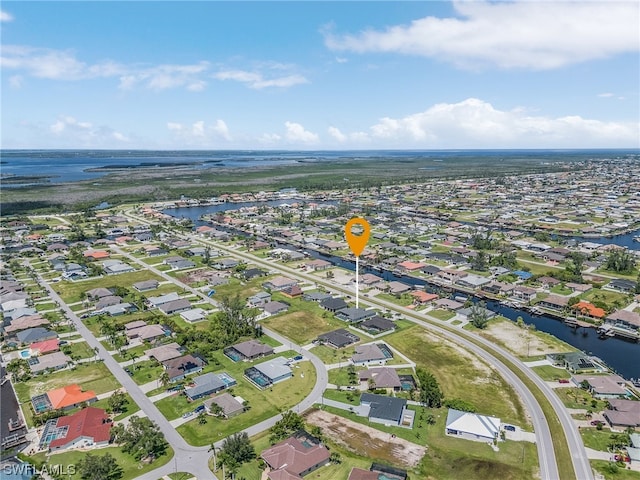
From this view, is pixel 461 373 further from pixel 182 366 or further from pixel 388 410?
pixel 182 366

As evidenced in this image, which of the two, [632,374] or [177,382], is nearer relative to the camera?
[177,382]

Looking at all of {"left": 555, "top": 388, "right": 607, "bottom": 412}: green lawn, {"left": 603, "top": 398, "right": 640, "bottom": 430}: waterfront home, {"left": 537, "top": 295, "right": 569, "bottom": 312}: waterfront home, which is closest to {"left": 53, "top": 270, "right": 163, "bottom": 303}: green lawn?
{"left": 555, "top": 388, "right": 607, "bottom": 412}: green lawn

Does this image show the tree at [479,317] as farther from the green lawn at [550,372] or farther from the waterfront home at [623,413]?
the waterfront home at [623,413]

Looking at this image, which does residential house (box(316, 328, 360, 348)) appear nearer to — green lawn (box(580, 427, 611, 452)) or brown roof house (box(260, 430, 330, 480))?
brown roof house (box(260, 430, 330, 480))

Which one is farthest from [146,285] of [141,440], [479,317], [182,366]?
[479,317]

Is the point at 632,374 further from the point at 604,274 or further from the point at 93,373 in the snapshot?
the point at 93,373

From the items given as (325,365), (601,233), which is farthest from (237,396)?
(601,233)
